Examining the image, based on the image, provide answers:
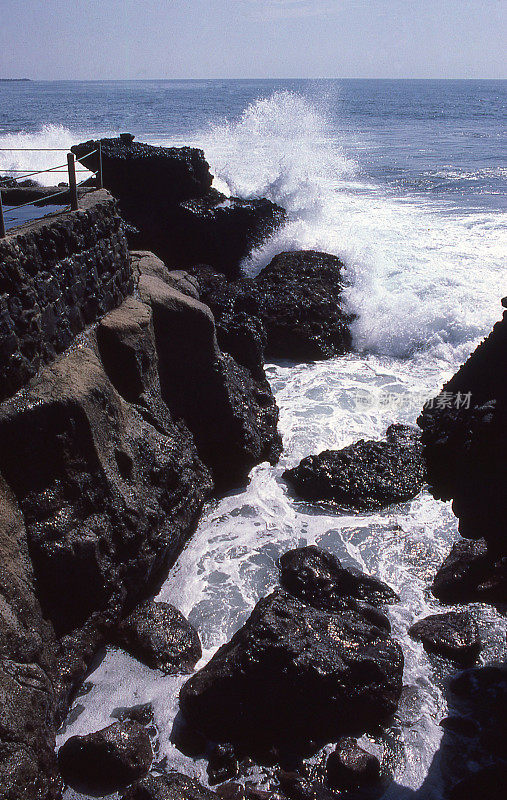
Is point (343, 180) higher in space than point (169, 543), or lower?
higher

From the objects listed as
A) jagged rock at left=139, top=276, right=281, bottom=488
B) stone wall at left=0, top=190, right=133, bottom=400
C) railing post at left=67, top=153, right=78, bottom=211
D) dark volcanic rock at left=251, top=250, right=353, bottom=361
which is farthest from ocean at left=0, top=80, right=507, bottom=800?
stone wall at left=0, top=190, right=133, bottom=400

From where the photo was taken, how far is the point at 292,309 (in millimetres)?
11656

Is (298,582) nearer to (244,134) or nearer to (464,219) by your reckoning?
(464,219)

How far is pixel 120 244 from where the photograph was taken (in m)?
7.28

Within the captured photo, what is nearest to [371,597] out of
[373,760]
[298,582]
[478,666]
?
[298,582]

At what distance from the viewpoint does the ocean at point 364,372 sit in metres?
4.90

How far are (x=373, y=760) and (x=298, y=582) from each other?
5.55 feet

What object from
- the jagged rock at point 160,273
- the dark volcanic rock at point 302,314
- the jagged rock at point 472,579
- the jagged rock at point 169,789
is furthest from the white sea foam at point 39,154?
the jagged rock at point 169,789

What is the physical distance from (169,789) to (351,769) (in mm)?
1175

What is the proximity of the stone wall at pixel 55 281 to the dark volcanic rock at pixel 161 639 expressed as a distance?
2.15m

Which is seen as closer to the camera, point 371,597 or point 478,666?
point 478,666

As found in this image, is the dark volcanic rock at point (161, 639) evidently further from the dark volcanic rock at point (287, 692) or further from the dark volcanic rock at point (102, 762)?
the dark volcanic rock at point (102, 762)

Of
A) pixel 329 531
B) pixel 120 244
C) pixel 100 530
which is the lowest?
pixel 329 531

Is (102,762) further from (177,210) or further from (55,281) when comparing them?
(177,210)
